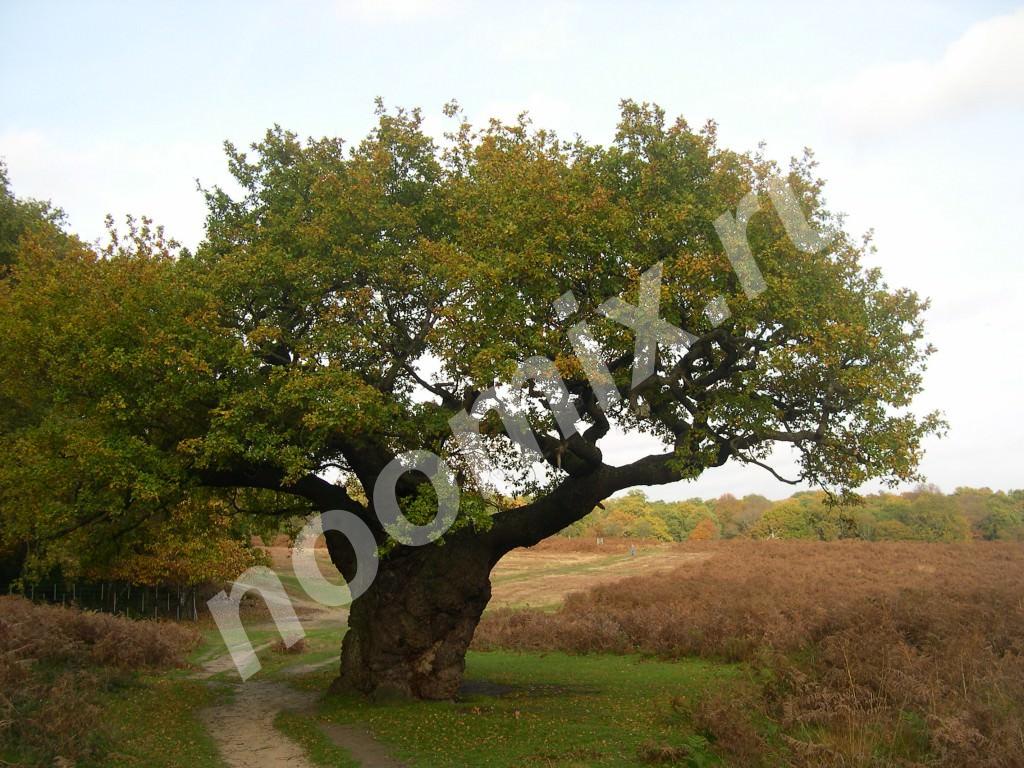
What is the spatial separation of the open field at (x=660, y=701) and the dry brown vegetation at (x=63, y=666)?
0.22 m

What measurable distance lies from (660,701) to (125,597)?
38895 millimetres

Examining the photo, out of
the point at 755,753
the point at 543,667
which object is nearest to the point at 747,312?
the point at 755,753

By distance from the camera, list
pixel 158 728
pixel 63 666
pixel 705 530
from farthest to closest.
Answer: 1. pixel 705 530
2. pixel 63 666
3. pixel 158 728

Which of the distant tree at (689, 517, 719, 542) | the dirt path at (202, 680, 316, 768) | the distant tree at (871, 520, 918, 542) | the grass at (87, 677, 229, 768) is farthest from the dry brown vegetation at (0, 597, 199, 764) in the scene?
the distant tree at (689, 517, 719, 542)

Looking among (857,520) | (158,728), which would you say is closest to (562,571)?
(857,520)

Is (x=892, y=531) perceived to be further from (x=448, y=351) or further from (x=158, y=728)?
(x=158, y=728)

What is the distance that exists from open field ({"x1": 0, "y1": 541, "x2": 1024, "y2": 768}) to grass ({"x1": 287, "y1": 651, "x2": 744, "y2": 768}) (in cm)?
7

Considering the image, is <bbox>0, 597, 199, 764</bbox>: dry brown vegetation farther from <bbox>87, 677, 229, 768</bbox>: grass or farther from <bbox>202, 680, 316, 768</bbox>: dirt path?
<bbox>202, 680, 316, 768</bbox>: dirt path

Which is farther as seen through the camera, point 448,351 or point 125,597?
point 125,597

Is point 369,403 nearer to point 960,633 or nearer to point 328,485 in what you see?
point 328,485

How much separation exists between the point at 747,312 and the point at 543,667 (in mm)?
16918

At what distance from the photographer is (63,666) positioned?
2016 cm

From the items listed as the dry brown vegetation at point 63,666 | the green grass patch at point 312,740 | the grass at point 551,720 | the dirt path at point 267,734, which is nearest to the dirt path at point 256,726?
the dirt path at point 267,734

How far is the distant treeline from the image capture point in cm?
8581
